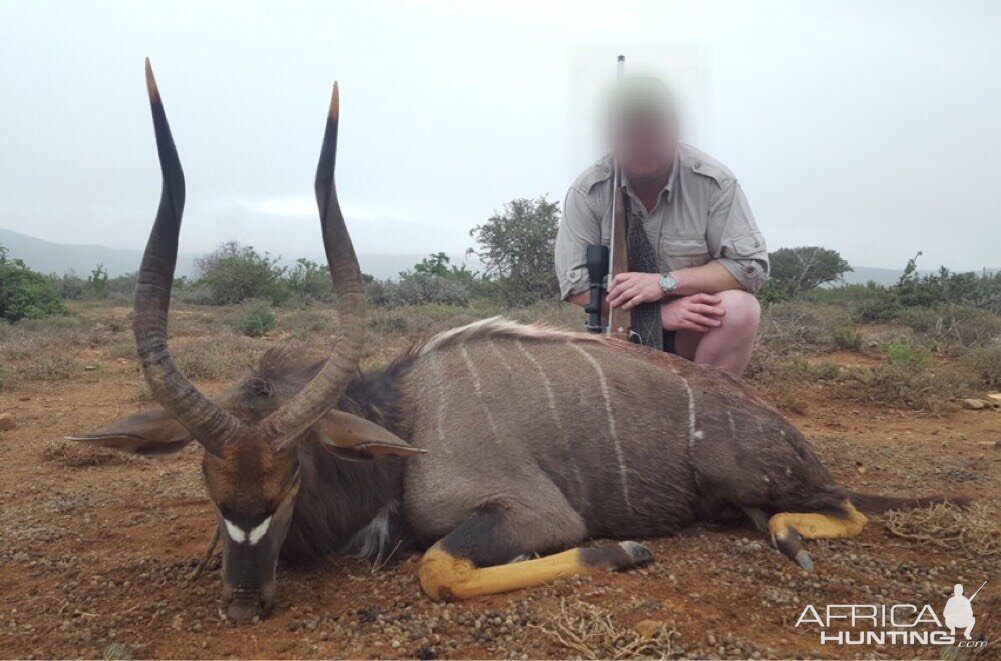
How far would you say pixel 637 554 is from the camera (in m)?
3.46

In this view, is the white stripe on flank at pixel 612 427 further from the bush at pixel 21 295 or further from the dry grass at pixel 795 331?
the bush at pixel 21 295

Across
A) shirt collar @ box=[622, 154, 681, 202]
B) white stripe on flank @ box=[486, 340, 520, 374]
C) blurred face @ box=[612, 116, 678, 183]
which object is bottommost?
white stripe on flank @ box=[486, 340, 520, 374]

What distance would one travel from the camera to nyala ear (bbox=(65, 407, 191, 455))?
3.21 metres

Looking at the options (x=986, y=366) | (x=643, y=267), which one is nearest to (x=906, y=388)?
(x=986, y=366)

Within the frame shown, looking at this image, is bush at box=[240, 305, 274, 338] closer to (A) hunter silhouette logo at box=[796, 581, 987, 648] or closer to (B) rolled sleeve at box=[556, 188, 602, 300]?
(B) rolled sleeve at box=[556, 188, 602, 300]

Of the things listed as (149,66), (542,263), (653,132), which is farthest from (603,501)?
(542,263)

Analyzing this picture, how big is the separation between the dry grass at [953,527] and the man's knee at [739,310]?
1.39 meters

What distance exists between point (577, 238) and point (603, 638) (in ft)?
10.5

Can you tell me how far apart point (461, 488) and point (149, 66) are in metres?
2.24

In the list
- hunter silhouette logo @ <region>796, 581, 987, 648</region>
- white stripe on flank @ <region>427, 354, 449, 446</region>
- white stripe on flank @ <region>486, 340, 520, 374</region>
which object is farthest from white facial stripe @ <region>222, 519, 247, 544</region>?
hunter silhouette logo @ <region>796, 581, 987, 648</region>

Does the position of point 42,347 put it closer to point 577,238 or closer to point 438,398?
point 577,238

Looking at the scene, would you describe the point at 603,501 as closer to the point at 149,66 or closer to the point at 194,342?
the point at 149,66

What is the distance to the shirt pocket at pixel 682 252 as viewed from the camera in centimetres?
502

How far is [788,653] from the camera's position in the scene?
264cm
